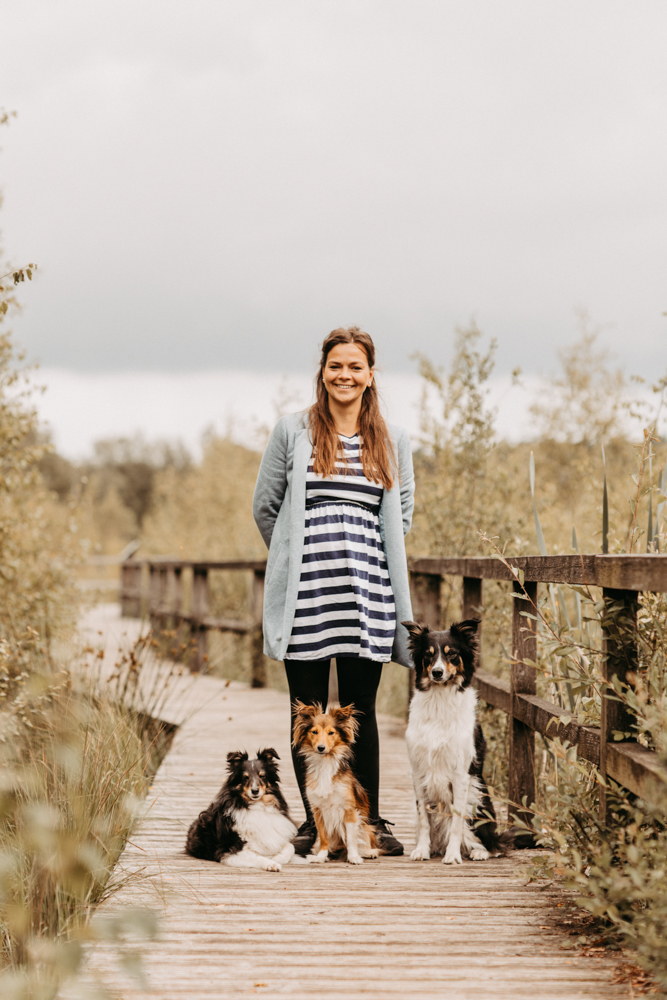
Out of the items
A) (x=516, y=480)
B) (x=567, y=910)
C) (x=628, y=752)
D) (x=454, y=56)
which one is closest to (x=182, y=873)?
(x=567, y=910)

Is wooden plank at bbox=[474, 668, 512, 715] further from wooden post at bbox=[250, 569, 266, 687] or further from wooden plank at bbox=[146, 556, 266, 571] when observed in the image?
wooden post at bbox=[250, 569, 266, 687]

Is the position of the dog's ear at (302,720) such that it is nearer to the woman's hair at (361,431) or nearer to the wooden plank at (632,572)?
the woman's hair at (361,431)

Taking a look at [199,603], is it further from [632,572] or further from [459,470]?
[632,572]

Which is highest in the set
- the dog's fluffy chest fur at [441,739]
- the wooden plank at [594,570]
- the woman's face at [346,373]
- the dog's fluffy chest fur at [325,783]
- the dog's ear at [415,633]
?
the woman's face at [346,373]

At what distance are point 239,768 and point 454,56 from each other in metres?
5.32

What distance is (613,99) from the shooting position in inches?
227

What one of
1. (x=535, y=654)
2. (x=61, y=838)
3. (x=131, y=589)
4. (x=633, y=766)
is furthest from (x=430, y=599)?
(x=131, y=589)

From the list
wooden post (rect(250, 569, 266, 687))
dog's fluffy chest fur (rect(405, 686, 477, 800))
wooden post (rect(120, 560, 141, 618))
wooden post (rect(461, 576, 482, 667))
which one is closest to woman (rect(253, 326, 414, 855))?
dog's fluffy chest fur (rect(405, 686, 477, 800))

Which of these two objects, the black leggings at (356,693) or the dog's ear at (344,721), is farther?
the black leggings at (356,693)

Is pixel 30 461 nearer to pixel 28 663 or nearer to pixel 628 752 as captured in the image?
pixel 28 663

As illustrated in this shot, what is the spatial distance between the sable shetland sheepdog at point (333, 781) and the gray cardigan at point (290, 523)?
291mm

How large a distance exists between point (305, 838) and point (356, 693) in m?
0.60

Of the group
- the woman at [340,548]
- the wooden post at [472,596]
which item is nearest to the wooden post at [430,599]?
the wooden post at [472,596]

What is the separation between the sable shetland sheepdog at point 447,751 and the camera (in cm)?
324
